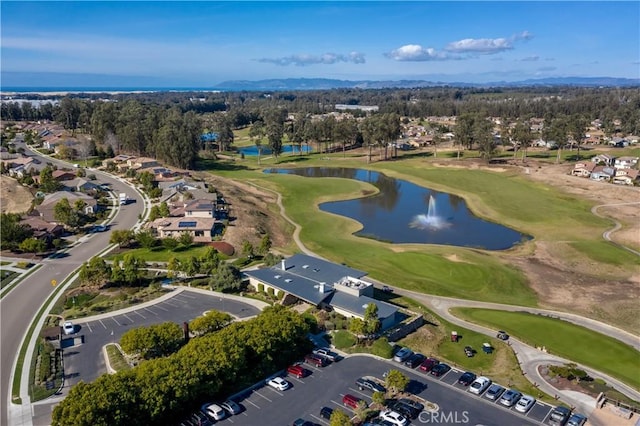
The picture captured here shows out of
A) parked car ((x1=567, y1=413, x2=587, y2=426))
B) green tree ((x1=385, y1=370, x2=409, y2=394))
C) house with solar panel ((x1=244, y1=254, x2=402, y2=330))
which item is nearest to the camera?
parked car ((x1=567, y1=413, x2=587, y2=426))

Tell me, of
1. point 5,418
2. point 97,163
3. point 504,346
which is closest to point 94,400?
point 5,418

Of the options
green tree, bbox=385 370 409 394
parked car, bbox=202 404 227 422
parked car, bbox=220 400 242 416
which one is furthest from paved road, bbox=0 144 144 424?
green tree, bbox=385 370 409 394

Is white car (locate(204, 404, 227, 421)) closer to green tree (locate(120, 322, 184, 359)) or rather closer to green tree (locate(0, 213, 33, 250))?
green tree (locate(120, 322, 184, 359))

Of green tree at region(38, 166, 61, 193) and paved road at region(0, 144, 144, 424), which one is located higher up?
green tree at region(38, 166, 61, 193)

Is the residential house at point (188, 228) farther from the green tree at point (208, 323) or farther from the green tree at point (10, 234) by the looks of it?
the green tree at point (208, 323)

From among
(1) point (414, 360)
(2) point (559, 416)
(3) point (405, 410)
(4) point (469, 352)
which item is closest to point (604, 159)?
(4) point (469, 352)

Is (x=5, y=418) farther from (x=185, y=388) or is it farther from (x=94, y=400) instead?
(x=185, y=388)
